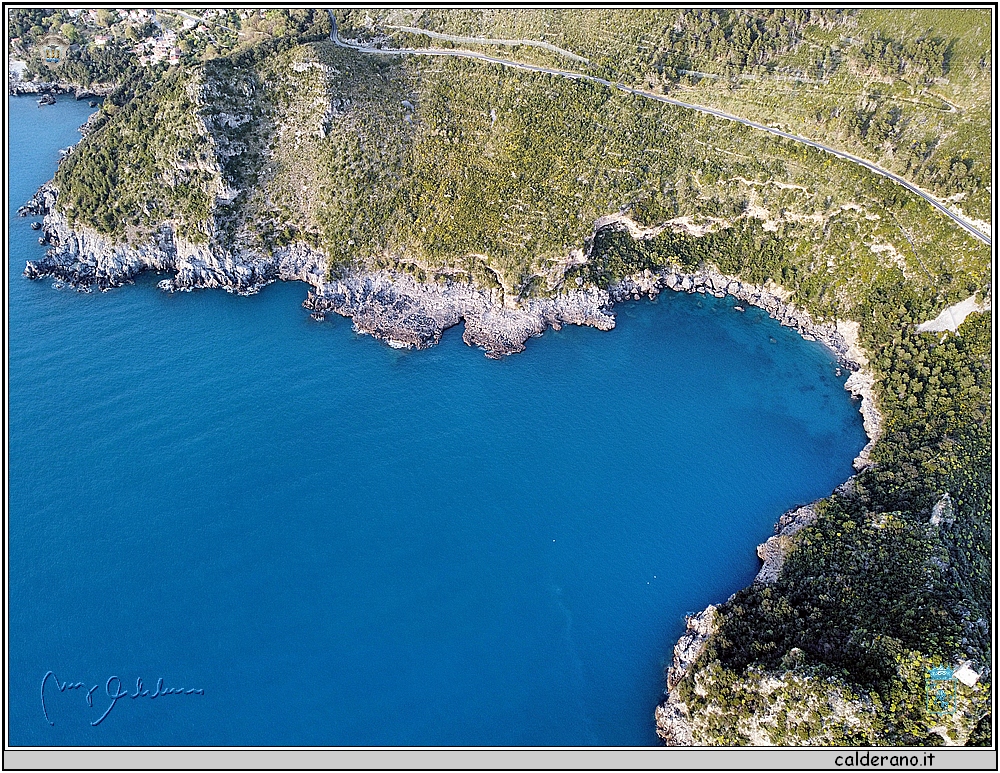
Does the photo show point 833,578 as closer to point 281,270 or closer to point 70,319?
point 281,270

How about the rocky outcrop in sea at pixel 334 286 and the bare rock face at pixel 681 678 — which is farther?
the rocky outcrop in sea at pixel 334 286

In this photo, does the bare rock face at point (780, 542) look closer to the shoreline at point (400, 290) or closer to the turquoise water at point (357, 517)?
the turquoise water at point (357, 517)

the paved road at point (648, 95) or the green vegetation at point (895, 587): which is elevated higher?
the paved road at point (648, 95)

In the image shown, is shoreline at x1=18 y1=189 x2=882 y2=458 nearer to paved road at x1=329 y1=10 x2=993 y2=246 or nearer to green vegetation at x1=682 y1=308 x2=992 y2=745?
green vegetation at x1=682 y1=308 x2=992 y2=745

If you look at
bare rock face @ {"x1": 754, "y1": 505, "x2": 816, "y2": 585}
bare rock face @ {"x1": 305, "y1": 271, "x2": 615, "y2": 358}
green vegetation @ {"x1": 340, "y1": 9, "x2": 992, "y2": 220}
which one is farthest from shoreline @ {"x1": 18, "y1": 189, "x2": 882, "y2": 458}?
bare rock face @ {"x1": 754, "y1": 505, "x2": 816, "y2": 585}

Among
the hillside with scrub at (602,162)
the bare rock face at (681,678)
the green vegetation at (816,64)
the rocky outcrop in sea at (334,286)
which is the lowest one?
the bare rock face at (681,678)

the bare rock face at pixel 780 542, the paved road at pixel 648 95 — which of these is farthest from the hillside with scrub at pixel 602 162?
the bare rock face at pixel 780 542

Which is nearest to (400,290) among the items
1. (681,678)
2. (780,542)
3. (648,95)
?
(648,95)
